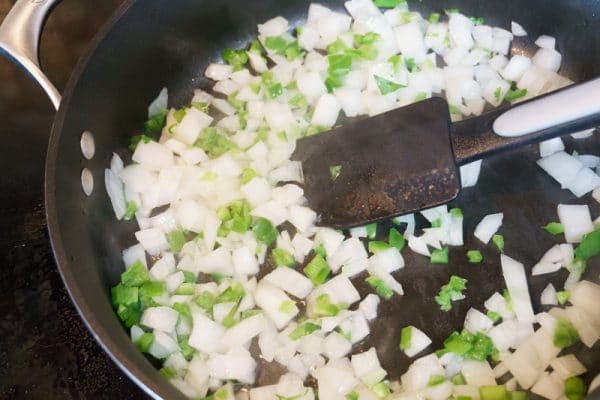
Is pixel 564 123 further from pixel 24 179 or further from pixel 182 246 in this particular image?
pixel 24 179

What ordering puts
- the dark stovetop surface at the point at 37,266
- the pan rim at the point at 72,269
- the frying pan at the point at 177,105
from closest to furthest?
the pan rim at the point at 72,269
the frying pan at the point at 177,105
the dark stovetop surface at the point at 37,266

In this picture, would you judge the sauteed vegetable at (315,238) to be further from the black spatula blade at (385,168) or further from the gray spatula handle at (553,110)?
the gray spatula handle at (553,110)

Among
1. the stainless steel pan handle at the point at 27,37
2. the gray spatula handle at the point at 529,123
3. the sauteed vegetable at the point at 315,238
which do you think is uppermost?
the stainless steel pan handle at the point at 27,37

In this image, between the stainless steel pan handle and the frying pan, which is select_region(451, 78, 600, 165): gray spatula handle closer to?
the frying pan

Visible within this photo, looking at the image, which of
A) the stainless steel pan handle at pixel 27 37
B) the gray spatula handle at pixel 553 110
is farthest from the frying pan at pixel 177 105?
the gray spatula handle at pixel 553 110

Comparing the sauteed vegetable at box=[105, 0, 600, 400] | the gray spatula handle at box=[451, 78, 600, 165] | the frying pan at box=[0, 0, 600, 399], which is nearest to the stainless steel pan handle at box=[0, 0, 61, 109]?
the frying pan at box=[0, 0, 600, 399]

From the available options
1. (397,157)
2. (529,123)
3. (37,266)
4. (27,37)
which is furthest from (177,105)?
(529,123)
